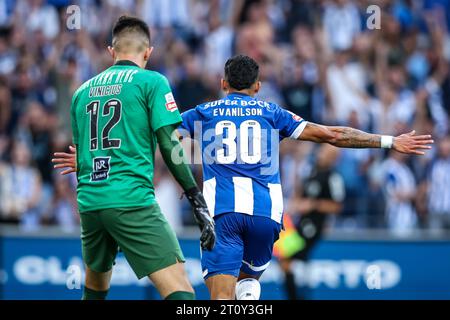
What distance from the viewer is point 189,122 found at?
336 inches

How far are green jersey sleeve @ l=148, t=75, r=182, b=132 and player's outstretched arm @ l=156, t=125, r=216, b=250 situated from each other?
0.05m

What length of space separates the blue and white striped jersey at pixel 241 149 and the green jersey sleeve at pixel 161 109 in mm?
1152

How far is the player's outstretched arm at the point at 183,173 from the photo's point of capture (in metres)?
7.24

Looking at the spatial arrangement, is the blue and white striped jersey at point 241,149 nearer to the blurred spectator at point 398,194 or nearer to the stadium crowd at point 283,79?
the stadium crowd at point 283,79

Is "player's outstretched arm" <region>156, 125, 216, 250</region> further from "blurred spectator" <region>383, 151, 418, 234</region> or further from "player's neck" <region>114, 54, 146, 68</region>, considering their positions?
"blurred spectator" <region>383, 151, 418, 234</region>

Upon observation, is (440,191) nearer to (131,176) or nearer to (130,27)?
(130,27)

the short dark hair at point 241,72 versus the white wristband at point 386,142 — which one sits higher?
the short dark hair at point 241,72

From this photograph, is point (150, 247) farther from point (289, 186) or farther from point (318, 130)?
point (289, 186)

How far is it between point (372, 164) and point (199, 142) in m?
7.81

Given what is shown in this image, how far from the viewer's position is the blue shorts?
8320 mm

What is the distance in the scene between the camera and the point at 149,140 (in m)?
7.48

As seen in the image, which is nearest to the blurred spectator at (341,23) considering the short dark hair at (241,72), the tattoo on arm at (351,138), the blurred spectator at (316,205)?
the blurred spectator at (316,205)
